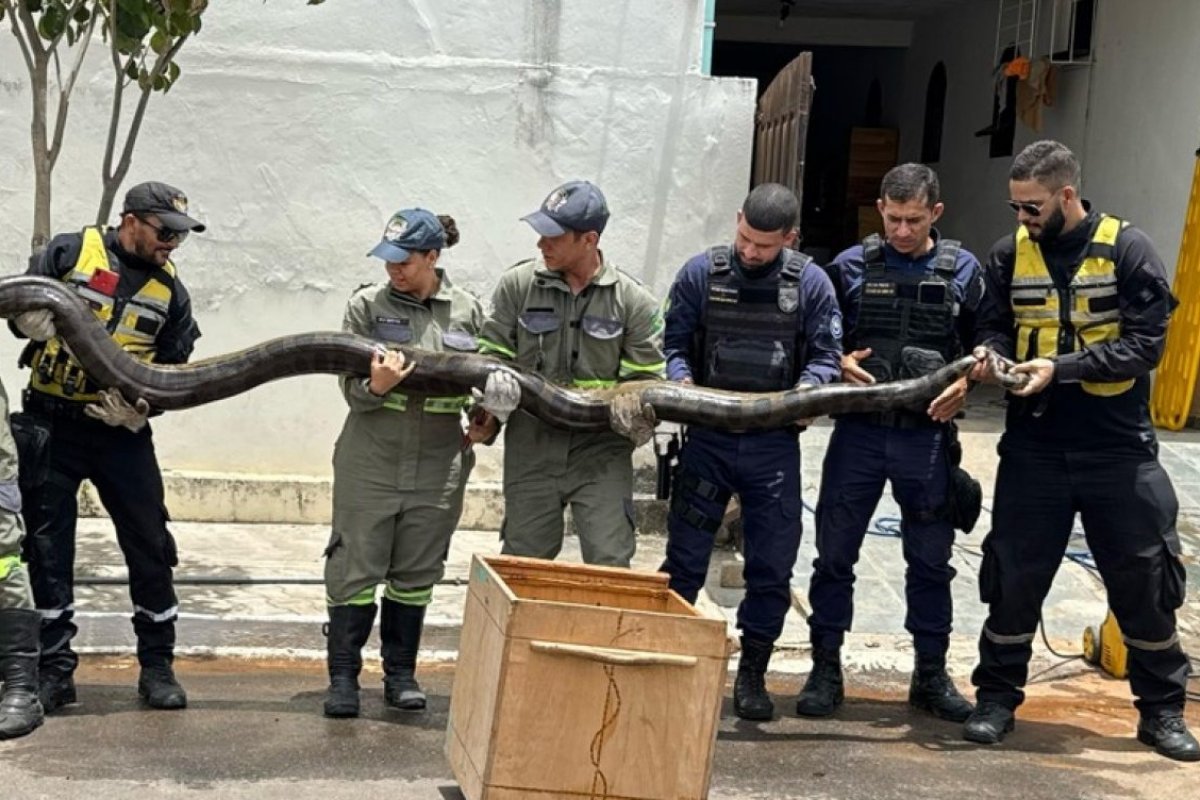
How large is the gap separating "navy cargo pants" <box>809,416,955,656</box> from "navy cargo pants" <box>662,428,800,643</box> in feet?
0.69

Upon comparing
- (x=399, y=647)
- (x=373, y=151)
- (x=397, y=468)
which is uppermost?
(x=373, y=151)

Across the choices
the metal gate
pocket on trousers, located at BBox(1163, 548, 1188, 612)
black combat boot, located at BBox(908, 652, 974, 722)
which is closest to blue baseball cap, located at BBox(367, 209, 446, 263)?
black combat boot, located at BBox(908, 652, 974, 722)

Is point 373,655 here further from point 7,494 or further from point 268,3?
point 268,3

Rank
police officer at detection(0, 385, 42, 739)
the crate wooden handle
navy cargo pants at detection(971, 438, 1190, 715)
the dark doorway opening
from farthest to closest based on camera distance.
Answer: the dark doorway opening
navy cargo pants at detection(971, 438, 1190, 715)
police officer at detection(0, 385, 42, 739)
the crate wooden handle

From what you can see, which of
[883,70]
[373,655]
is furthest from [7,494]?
[883,70]

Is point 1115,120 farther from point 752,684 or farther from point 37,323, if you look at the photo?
point 37,323

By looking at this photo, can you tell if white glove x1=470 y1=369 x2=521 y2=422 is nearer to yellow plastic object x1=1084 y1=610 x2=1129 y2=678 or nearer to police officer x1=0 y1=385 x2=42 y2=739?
police officer x1=0 y1=385 x2=42 y2=739

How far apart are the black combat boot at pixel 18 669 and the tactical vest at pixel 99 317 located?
2.88 feet

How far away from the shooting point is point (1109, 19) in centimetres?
1380

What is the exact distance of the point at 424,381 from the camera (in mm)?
6316

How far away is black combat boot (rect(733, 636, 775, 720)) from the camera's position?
671 cm

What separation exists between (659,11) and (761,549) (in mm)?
4522

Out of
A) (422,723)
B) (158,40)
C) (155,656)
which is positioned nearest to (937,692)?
(422,723)

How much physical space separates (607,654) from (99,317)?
2.60 meters
